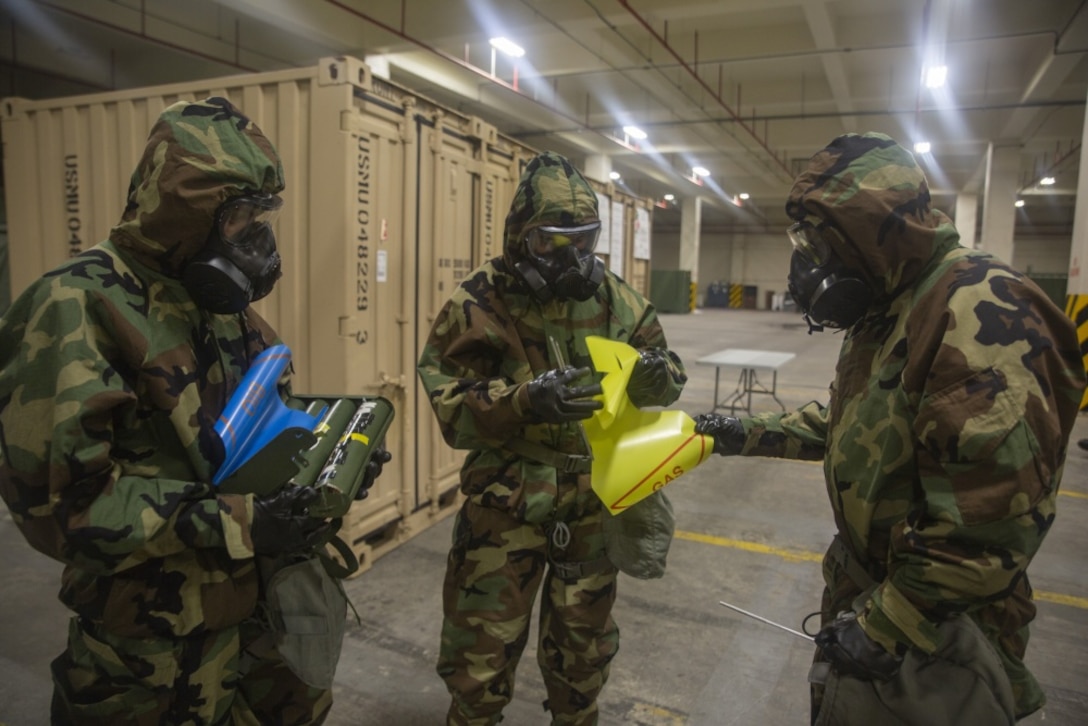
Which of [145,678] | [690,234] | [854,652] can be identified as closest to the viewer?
[854,652]

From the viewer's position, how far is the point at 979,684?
1.35 metres

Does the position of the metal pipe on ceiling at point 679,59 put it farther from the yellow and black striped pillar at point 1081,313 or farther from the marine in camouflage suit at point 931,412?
the marine in camouflage suit at point 931,412

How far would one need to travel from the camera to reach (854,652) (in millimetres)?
1393

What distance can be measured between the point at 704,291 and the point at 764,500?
1221 inches

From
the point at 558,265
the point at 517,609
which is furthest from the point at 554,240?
the point at 517,609

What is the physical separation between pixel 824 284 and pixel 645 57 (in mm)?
9917

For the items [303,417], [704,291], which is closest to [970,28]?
[303,417]

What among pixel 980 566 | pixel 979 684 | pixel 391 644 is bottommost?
pixel 391 644

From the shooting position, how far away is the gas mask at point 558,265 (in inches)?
81.8

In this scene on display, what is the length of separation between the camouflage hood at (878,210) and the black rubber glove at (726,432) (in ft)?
2.05

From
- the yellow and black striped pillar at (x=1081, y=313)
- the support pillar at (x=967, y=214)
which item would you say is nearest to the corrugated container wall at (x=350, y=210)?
the yellow and black striped pillar at (x=1081, y=313)

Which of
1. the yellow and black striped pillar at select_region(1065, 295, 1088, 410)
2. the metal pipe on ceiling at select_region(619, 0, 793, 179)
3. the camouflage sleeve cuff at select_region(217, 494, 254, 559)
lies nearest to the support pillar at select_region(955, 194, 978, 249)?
the metal pipe on ceiling at select_region(619, 0, 793, 179)

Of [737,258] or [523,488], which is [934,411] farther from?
[737,258]

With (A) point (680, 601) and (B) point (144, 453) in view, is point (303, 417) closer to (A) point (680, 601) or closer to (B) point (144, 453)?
(B) point (144, 453)
